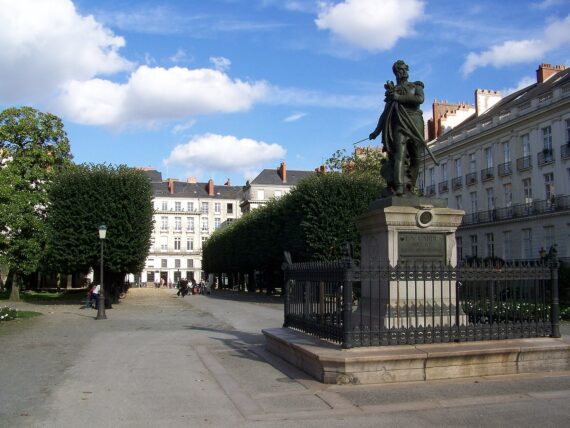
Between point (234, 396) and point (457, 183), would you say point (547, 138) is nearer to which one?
point (457, 183)

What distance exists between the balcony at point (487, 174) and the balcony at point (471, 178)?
49.4 inches

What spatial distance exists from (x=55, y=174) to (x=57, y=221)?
4.78 meters

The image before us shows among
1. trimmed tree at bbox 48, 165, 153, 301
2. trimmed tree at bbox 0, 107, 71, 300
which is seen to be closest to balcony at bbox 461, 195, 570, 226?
trimmed tree at bbox 48, 165, 153, 301

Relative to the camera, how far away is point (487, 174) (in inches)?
2046

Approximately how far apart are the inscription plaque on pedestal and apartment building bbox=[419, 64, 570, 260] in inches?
1349

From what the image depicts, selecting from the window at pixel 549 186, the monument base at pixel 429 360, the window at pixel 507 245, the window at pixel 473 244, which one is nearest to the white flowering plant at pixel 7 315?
the monument base at pixel 429 360

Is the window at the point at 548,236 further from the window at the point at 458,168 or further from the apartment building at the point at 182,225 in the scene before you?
the apartment building at the point at 182,225

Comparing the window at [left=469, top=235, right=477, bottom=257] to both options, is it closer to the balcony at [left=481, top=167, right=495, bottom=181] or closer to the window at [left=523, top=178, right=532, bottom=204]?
the balcony at [left=481, top=167, right=495, bottom=181]

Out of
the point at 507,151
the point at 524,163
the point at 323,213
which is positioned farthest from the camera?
the point at 507,151

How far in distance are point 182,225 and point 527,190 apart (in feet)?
263

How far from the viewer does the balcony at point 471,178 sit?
54.0 meters

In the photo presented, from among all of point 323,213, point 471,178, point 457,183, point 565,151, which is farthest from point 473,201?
point 323,213

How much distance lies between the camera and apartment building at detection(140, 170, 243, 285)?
113375 millimetres

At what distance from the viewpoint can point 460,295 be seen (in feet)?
29.6
